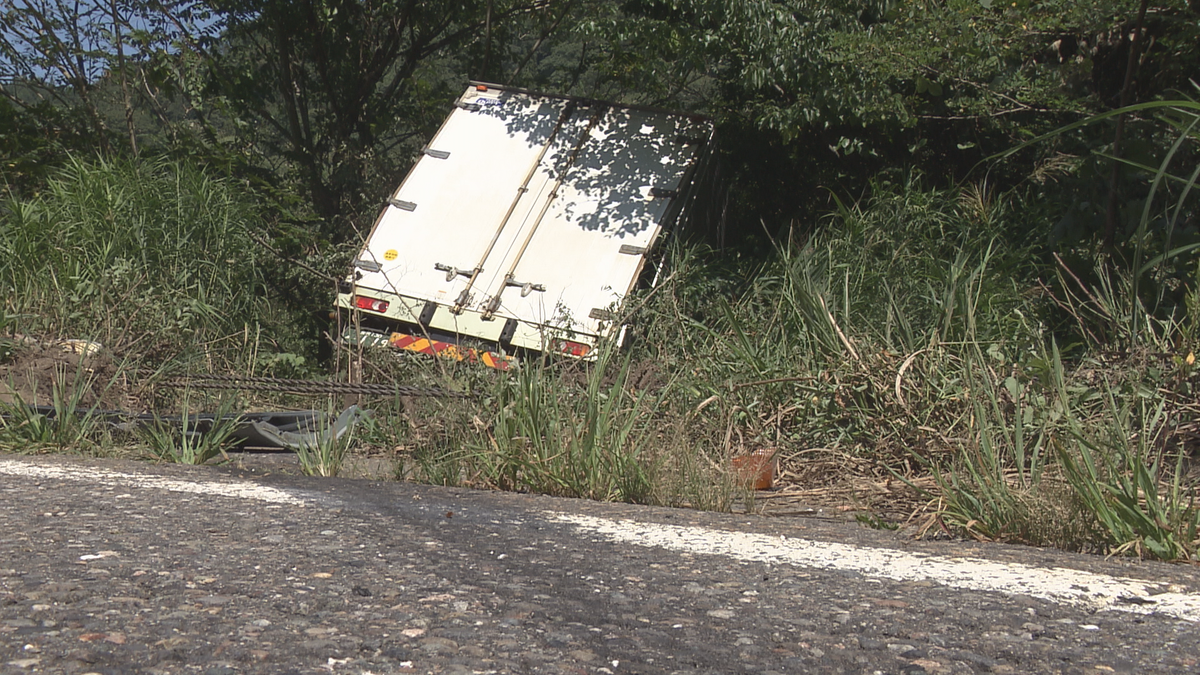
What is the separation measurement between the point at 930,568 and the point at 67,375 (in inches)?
206

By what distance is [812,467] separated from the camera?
4.71 m

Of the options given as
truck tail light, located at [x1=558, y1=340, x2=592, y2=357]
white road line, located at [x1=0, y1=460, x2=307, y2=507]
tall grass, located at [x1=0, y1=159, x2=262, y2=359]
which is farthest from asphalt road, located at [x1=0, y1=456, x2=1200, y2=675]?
tall grass, located at [x1=0, y1=159, x2=262, y2=359]

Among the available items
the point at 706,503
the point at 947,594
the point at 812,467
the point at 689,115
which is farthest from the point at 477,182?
the point at 947,594

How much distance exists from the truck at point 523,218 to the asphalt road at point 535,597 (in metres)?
4.85

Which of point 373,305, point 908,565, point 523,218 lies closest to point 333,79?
point 523,218

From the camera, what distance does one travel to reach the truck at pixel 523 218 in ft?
27.8

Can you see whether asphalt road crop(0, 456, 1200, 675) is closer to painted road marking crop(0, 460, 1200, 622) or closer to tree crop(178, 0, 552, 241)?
painted road marking crop(0, 460, 1200, 622)

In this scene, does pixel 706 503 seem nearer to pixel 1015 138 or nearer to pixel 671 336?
pixel 671 336

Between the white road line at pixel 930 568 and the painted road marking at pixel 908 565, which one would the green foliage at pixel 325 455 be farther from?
the white road line at pixel 930 568

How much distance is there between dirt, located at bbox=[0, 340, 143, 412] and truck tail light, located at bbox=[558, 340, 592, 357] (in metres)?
2.44

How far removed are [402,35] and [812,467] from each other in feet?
36.7

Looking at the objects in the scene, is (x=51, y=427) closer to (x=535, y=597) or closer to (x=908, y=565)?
(x=535, y=597)

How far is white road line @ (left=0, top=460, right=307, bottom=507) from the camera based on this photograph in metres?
3.60

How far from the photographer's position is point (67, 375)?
20.0 ft
